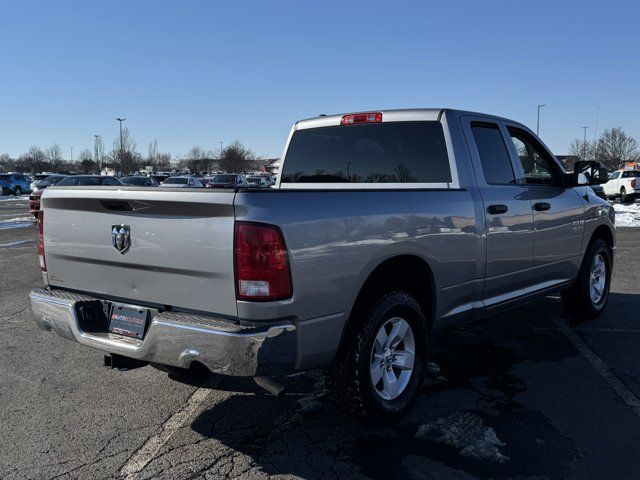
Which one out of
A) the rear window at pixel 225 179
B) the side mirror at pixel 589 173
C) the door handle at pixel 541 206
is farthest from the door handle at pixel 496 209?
the rear window at pixel 225 179

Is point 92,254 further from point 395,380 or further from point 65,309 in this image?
point 395,380

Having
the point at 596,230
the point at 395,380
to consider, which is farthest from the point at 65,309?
the point at 596,230

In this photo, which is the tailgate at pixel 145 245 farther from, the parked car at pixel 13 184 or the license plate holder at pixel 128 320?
the parked car at pixel 13 184

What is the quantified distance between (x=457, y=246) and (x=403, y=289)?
0.51 meters

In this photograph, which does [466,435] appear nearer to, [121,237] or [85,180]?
[121,237]

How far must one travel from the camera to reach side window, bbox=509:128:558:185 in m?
5.10

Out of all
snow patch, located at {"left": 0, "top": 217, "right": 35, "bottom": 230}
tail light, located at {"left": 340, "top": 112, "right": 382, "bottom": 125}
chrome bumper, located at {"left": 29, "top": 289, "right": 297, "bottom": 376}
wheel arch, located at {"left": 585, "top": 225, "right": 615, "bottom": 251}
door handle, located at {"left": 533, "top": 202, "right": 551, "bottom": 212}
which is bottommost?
snow patch, located at {"left": 0, "top": 217, "right": 35, "bottom": 230}

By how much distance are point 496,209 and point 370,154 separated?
1094 millimetres

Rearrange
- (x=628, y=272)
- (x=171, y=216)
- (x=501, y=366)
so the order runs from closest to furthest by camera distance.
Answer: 1. (x=171, y=216)
2. (x=501, y=366)
3. (x=628, y=272)

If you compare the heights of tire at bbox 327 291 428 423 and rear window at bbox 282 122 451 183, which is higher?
rear window at bbox 282 122 451 183

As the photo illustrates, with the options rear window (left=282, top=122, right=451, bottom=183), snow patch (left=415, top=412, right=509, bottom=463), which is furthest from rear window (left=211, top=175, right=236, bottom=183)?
snow patch (left=415, top=412, right=509, bottom=463)

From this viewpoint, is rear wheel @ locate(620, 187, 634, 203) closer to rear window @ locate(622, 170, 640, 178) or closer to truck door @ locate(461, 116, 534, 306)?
rear window @ locate(622, 170, 640, 178)

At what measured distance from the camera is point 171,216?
10.0 feet

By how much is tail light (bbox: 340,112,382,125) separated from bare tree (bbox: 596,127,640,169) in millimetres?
70353
